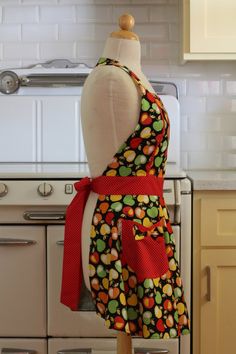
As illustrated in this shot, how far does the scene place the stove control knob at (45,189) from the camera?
2.11m

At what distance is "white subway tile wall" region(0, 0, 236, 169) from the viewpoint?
2.80 meters

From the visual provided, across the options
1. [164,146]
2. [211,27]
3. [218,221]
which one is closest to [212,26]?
[211,27]

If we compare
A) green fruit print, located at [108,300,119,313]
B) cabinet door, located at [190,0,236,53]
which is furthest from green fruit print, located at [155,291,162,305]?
cabinet door, located at [190,0,236,53]

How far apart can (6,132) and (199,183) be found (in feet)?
3.36

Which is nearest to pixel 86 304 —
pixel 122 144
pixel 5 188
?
pixel 122 144

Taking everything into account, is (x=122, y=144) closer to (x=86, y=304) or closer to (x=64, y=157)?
(x=86, y=304)

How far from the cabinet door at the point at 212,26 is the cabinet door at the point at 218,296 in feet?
2.81

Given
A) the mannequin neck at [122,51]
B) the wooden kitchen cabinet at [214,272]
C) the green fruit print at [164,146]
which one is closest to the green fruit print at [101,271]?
the green fruit print at [164,146]

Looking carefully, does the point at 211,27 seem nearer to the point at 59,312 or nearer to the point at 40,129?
the point at 40,129

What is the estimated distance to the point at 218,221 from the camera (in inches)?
86.4

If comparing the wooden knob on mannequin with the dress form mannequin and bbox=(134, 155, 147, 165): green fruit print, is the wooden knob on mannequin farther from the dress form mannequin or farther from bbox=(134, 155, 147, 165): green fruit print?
bbox=(134, 155, 147, 165): green fruit print

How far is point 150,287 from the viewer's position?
1502 millimetres

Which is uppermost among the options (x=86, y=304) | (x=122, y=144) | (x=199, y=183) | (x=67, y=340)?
(x=122, y=144)

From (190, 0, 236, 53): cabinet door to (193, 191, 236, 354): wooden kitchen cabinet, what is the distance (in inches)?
26.4
